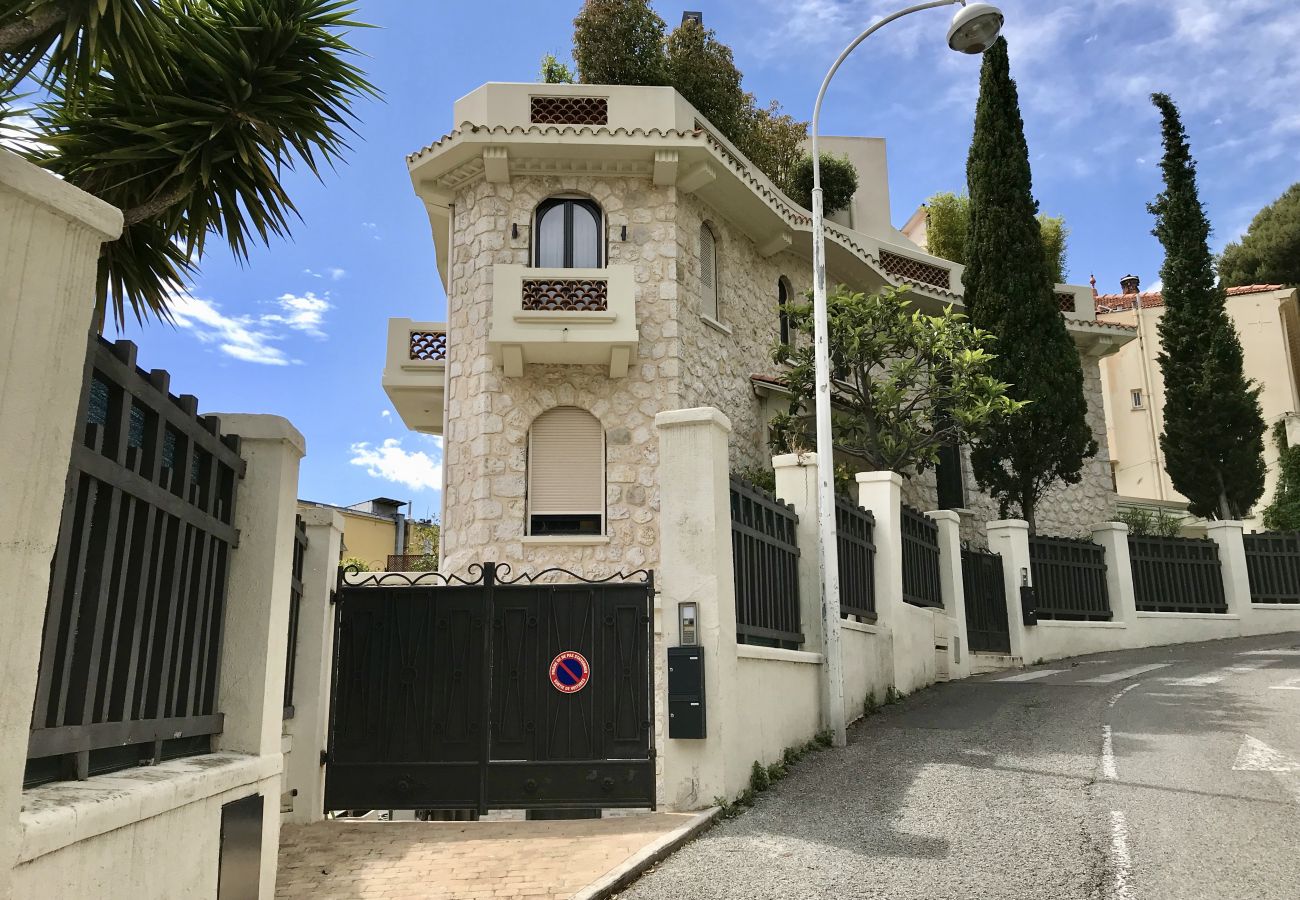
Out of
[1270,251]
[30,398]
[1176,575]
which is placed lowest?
[30,398]

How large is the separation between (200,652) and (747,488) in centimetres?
518

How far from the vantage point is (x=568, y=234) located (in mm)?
17203

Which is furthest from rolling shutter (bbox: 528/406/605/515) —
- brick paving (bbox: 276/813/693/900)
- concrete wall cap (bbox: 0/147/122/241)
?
concrete wall cap (bbox: 0/147/122/241)

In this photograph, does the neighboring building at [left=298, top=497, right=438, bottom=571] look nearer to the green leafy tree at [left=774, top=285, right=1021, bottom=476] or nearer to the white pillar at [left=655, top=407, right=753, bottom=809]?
the green leafy tree at [left=774, top=285, right=1021, bottom=476]

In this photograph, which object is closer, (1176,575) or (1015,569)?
(1015,569)

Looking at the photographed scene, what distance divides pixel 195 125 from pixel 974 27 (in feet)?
26.2

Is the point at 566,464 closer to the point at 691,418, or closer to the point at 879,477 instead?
the point at 879,477

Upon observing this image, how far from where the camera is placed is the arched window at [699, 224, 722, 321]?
18125 mm

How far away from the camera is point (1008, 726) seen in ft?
33.9

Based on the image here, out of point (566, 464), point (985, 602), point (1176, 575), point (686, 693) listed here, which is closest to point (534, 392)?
point (566, 464)

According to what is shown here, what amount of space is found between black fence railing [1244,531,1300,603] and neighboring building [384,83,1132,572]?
37.2 feet

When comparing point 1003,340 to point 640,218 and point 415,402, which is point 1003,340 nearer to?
point 640,218

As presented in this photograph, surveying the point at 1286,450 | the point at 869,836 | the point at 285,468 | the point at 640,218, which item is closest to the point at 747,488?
the point at 869,836

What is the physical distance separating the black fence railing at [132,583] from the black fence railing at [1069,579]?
16.1 meters
